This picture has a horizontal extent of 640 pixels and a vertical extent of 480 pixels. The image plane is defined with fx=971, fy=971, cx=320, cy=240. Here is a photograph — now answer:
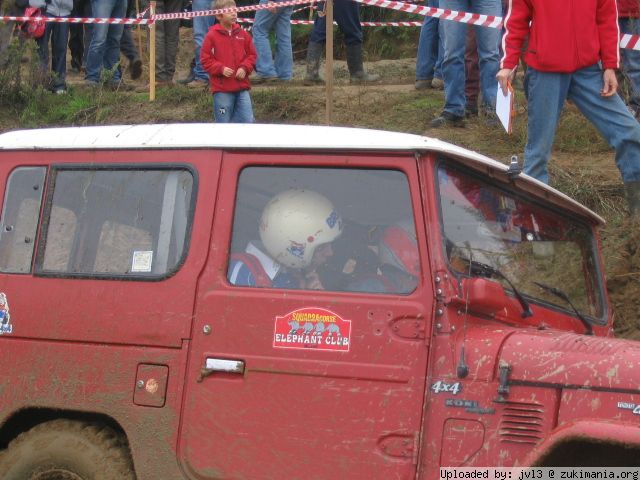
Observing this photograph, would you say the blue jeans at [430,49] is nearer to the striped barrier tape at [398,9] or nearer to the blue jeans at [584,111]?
the striped barrier tape at [398,9]

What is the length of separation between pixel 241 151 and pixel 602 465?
1.99 metres

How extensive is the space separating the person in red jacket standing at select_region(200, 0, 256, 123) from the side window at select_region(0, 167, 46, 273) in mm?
5005

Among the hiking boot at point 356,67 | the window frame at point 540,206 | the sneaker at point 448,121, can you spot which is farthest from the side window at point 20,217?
the hiking boot at point 356,67

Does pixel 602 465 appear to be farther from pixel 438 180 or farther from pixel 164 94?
pixel 164 94

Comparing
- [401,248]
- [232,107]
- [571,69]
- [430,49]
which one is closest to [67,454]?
[401,248]

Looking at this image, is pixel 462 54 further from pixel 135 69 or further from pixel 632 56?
pixel 135 69

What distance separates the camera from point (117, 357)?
4289mm

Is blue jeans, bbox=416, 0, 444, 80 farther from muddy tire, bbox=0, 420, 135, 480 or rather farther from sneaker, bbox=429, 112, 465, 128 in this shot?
muddy tire, bbox=0, 420, 135, 480

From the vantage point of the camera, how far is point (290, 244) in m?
4.21

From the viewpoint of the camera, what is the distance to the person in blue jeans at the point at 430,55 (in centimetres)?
1104

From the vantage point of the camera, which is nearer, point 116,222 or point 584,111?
point 116,222

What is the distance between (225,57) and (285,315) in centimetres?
600

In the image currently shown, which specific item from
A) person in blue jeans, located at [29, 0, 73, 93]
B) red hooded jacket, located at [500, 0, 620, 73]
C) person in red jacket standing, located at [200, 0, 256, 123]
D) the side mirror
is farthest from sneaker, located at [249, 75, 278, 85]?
the side mirror

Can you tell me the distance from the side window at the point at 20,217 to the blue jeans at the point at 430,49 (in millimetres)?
6877
